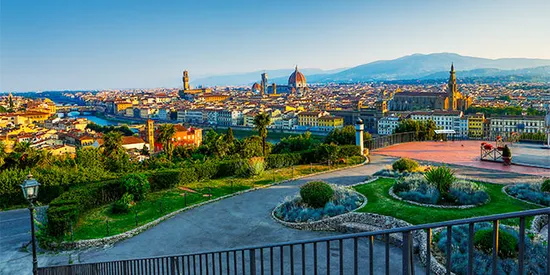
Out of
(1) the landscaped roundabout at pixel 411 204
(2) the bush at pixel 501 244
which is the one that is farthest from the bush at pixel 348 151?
(2) the bush at pixel 501 244

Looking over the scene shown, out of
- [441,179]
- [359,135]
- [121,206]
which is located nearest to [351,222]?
[441,179]

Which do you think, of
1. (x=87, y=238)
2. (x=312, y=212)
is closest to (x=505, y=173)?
(x=312, y=212)

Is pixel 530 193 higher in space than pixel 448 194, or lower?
lower

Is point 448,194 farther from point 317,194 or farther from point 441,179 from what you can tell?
point 317,194

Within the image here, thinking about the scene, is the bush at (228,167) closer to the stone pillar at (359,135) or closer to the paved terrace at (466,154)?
the stone pillar at (359,135)

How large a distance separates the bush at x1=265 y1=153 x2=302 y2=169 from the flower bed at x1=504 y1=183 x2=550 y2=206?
920 cm

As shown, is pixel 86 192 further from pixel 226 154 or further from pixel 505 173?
pixel 505 173

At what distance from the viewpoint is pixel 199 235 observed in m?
10.9

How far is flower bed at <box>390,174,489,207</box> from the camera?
447 inches

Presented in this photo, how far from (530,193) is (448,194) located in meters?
2.41

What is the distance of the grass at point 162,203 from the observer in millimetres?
11336

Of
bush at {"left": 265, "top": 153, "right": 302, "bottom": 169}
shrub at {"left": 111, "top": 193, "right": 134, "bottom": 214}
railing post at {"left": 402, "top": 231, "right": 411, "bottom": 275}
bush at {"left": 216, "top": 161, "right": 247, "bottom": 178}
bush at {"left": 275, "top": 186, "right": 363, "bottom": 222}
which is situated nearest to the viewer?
railing post at {"left": 402, "top": 231, "right": 411, "bottom": 275}

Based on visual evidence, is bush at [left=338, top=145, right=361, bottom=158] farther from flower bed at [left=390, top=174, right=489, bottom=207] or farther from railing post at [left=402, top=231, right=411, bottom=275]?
railing post at [left=402, top=231, right=411, bottom=275]

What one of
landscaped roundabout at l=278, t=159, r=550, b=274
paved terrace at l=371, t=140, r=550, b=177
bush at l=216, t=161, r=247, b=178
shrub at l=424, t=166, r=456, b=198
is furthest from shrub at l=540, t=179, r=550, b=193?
bush at l=216, t=161, r=247, b=178
